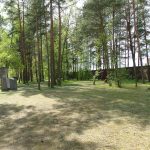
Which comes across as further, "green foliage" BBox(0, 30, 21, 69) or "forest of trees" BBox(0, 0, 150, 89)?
"green foliage" BBox(0, 30, 21, 69)

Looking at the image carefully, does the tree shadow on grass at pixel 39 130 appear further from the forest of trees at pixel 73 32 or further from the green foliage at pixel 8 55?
the green foliage at pixel 8 55

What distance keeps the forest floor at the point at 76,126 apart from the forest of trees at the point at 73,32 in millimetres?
9239

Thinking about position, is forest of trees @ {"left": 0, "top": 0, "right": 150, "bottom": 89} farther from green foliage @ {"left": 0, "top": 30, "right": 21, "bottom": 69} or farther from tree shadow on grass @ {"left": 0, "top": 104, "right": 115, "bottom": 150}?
tree shadow on grass @ {"left": 0, "top": 104, "right": 115, "bottom": 150}

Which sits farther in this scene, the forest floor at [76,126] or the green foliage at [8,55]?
the green foliage at [8,55]

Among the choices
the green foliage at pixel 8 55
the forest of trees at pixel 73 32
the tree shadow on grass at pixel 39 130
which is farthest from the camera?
the green foliage at pixel 8 55

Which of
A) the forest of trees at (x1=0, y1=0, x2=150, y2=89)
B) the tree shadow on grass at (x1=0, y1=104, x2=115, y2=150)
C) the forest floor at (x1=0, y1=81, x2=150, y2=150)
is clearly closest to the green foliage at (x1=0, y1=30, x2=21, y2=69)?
the forest of trees at (x1=0, y1=0, x2=150, y2=89)

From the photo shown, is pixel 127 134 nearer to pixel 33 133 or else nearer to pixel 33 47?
pixel 33 133

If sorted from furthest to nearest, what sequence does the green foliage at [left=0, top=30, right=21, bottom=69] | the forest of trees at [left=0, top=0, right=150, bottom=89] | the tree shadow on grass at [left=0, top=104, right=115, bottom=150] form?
the green foliage at [left=0, top=30, right=21, bottom=69], the forest of trees at [left=0, top=0, right=150, bottom=89], the tree shadow on grass at [left=0, top=104, right=115, bottom=150]

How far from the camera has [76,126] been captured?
892 cm

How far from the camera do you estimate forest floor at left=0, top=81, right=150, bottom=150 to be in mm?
7340

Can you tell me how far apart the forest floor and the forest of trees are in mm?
9239

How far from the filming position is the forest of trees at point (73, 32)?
24922 millimetres

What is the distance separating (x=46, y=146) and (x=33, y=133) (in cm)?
129

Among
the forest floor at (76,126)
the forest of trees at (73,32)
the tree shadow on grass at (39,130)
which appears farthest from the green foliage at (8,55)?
the tree shadow on grass at (39,130)
